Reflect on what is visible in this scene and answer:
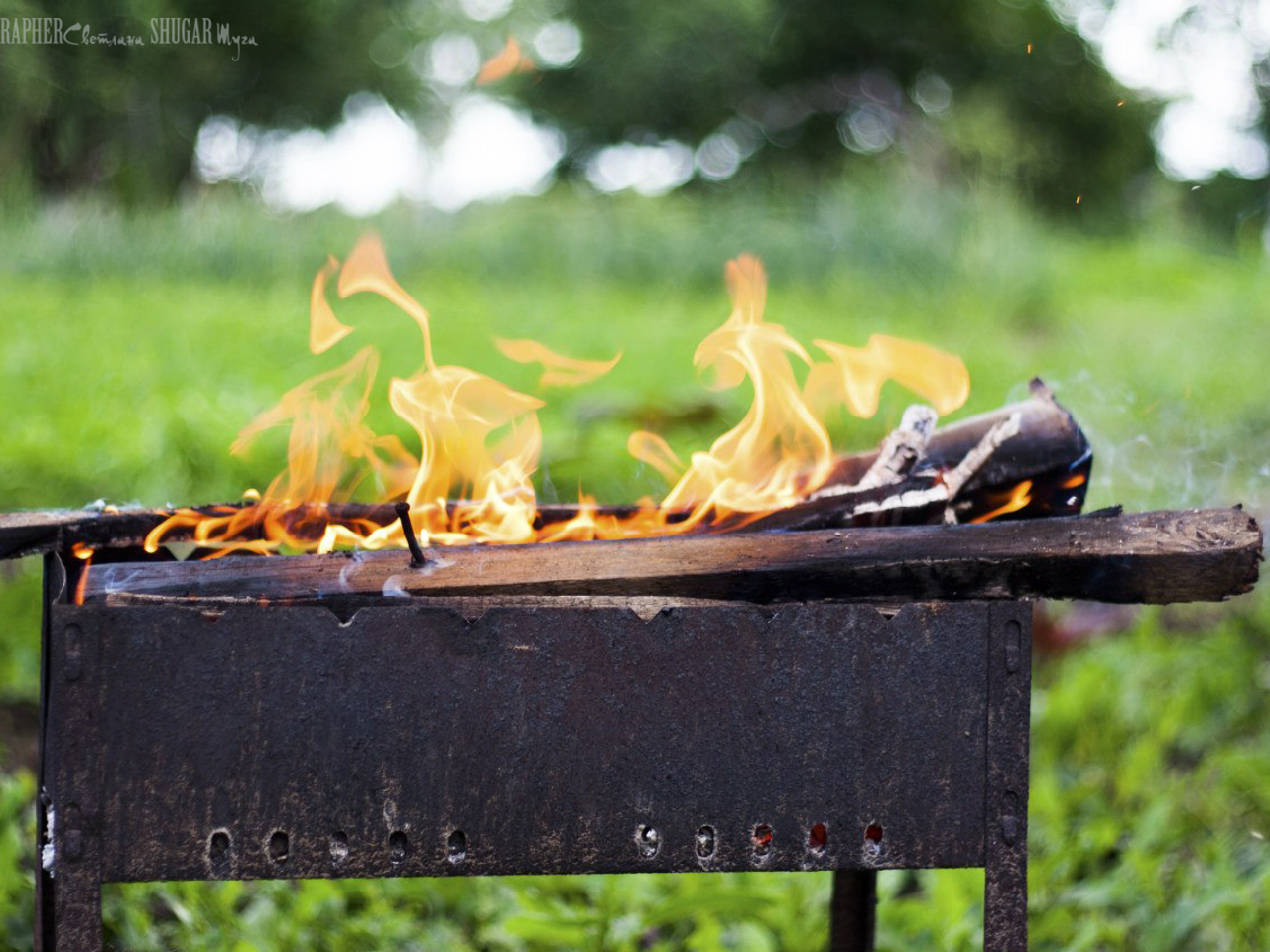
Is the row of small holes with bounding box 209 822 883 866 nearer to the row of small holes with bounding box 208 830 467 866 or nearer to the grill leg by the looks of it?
the row of small holes with bounding box 208 830 467 866

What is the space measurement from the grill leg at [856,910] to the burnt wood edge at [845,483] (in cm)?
70

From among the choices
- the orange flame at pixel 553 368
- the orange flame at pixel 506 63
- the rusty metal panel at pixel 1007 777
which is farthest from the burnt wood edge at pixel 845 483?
the orange flame at pixel 506 63

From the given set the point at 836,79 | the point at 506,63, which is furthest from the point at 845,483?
the point at 836,79

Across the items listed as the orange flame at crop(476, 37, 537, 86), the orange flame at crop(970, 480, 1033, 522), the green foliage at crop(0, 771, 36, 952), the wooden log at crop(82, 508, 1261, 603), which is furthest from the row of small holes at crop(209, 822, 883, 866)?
the orange flame at crop(476, 37, 537, 86)

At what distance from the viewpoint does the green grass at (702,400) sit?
9.07 ft

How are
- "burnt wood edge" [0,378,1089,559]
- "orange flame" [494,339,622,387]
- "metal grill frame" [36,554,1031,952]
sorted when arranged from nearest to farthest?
"metal grill frame" [36,554,1031,952] < "burnt wood edge" [0,378,1089,559] < "orange flame" [494,339,622,387]

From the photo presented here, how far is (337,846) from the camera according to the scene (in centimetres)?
162

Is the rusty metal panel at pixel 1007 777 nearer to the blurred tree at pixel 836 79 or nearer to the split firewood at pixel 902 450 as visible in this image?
the split firewood at pixel 902 450

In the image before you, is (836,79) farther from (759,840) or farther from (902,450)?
(759,840)

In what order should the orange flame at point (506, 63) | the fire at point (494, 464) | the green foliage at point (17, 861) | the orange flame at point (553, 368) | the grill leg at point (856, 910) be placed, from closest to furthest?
the fire at point (494, 464) < the grill leg at point (856, 910) < the green foliage at point (17, 861) < the orange flame at point (506, 63) < the orange flame at point (553, 368)

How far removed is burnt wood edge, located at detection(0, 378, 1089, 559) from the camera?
1849mm

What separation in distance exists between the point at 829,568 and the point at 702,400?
3.65m

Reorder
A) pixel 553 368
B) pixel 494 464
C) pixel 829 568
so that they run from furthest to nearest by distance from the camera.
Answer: pixel 553 368 < pixel 494 464 < pixel 829 568

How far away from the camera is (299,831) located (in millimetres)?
1607
